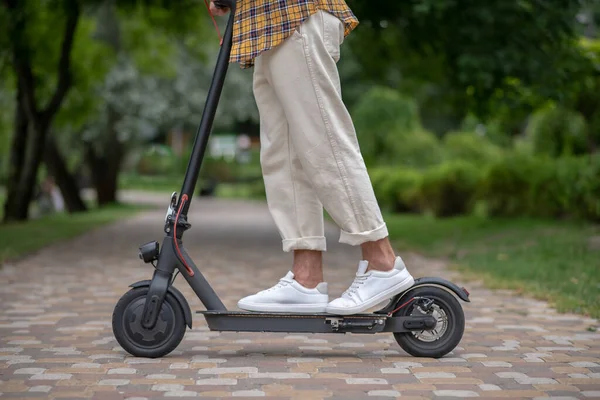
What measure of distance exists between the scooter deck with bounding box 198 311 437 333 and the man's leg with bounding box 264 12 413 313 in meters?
0.08

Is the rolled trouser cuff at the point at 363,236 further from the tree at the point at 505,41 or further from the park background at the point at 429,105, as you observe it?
the tree at the point at 505,41

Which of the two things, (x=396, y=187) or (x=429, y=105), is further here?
(x=396, y=187)

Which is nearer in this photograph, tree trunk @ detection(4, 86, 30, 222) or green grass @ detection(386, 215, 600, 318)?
green grass @ detection(386, 215, 600, 318)

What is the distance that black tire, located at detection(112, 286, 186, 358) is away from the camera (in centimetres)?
406

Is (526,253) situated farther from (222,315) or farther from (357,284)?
(222,315)

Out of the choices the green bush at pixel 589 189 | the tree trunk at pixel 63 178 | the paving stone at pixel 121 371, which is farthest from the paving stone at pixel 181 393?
the tree trunk at pixel 63 178

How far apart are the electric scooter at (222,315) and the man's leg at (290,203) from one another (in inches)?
5.0

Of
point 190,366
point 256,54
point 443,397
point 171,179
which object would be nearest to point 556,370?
point 443,397

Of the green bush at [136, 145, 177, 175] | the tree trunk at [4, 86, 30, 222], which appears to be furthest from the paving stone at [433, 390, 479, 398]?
the green bush at [136, 145, 177, 175]

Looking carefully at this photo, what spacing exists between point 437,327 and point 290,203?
819 millimetres

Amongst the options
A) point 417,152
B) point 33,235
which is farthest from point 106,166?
point 33,235

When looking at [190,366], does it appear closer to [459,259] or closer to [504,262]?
[504,262]

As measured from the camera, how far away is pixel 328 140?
13.1 ft

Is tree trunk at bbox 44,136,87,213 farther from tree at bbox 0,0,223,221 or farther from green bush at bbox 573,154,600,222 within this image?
green bush at bbox 573,154,600,222
